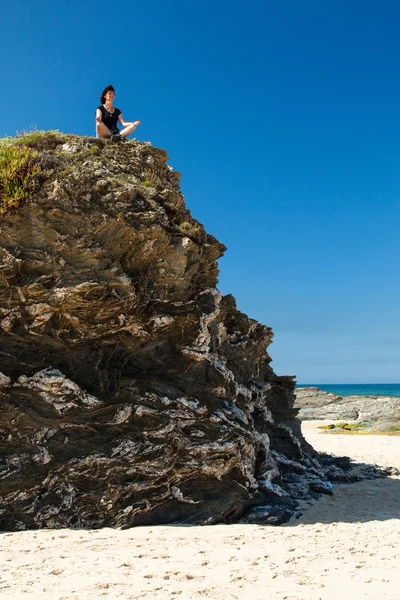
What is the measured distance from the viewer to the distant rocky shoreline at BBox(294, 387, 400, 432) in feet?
160

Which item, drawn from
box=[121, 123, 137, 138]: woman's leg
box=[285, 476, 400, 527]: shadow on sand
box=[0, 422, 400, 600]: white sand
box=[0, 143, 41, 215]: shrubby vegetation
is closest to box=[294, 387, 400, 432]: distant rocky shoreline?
box=[285, 476, 400, 527]: shadow on sand

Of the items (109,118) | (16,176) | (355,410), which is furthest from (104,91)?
(355,410)

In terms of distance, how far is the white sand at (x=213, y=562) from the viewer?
29.5ft

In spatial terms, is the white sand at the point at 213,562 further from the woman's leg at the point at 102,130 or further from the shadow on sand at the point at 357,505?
the woman's leg at the point at 102,130

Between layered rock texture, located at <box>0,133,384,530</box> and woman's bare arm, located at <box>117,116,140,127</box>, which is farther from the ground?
woman's bare arm, located at <box>117,116,140,127</box>

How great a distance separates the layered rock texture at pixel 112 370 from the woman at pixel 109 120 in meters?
1.71

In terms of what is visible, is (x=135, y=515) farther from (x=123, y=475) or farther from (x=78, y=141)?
(x=78, y=141)

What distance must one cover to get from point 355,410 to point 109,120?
161ft

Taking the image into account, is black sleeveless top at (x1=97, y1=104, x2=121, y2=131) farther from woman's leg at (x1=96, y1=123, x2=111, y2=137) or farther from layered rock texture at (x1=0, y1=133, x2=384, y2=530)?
layered rock texture at (x1=0, y1=133, x2=384, y2=530)

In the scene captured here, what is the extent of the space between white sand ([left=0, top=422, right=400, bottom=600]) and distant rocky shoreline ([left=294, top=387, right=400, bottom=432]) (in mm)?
32546

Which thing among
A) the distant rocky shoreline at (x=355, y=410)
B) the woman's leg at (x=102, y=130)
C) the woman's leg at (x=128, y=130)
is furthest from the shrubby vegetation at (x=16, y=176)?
the distant rocky shoreline at (x=355, y=410)

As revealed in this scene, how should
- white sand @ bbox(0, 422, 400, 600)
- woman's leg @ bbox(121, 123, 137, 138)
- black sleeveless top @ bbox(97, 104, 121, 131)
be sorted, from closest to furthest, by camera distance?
white sand @ bbox(0, 422, 400, 600), woman's leg @ bbox(121, 123, 137, 138), black sleeveless top @ bbox(97, 104, 121, 131)

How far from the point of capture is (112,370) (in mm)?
15688

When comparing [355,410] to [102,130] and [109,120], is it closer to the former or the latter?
[109,120]
